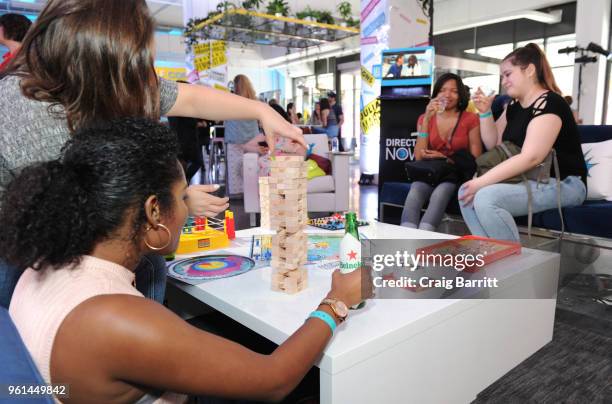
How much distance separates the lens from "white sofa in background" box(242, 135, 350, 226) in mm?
4148

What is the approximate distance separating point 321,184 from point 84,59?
3307mm

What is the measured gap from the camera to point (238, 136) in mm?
5398

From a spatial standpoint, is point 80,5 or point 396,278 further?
point 396,278

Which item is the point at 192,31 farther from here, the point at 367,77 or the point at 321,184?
the point at 321,184

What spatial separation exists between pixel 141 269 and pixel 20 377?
687 millimetres

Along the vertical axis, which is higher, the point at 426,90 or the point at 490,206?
the point at 426,90

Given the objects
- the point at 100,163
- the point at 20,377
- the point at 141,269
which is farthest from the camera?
the point at 141,269

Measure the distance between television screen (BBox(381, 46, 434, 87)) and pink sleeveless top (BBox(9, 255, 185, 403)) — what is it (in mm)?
3584

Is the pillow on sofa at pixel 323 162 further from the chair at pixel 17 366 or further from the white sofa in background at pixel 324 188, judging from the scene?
the chair at pixel 17 366

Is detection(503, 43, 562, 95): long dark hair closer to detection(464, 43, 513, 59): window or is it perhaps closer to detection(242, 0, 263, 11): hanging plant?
detection(242, 0, 263, 11): hanging plant

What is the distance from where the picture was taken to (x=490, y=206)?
2295 millimetres

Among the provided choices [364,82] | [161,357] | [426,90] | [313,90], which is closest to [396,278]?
[161,357]

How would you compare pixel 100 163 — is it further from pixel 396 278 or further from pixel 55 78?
pixel 396 278

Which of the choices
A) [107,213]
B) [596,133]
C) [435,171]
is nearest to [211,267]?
[107,213]
